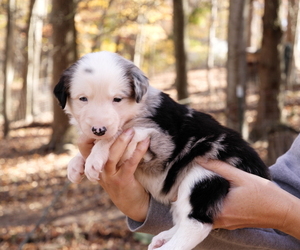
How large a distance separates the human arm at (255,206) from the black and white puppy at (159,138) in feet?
0.18

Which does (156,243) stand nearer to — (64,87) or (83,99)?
(83,99)

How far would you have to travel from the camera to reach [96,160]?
2168 millimetres

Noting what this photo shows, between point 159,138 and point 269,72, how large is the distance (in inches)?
281

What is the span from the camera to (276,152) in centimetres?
643

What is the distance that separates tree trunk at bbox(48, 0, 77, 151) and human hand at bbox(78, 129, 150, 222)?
9246 millimetres

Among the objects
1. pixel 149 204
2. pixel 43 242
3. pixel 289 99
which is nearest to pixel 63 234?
pixel 43 242

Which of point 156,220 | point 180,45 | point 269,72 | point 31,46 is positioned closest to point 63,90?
point 156,220

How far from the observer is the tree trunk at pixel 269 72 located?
8.63 m

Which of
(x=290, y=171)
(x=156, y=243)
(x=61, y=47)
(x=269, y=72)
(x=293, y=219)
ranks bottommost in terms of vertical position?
(x=61, y=47)

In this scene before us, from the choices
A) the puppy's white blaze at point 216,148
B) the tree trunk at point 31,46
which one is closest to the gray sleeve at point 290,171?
the puppy's white blaze at point 216,148

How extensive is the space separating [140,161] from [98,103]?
0.49m

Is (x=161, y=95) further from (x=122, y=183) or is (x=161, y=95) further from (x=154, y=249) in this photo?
(x=154, y=249)

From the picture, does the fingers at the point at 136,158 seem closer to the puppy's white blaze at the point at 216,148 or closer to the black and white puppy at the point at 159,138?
the black and white puppy at the point at 159,138

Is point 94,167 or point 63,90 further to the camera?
point 63,90
